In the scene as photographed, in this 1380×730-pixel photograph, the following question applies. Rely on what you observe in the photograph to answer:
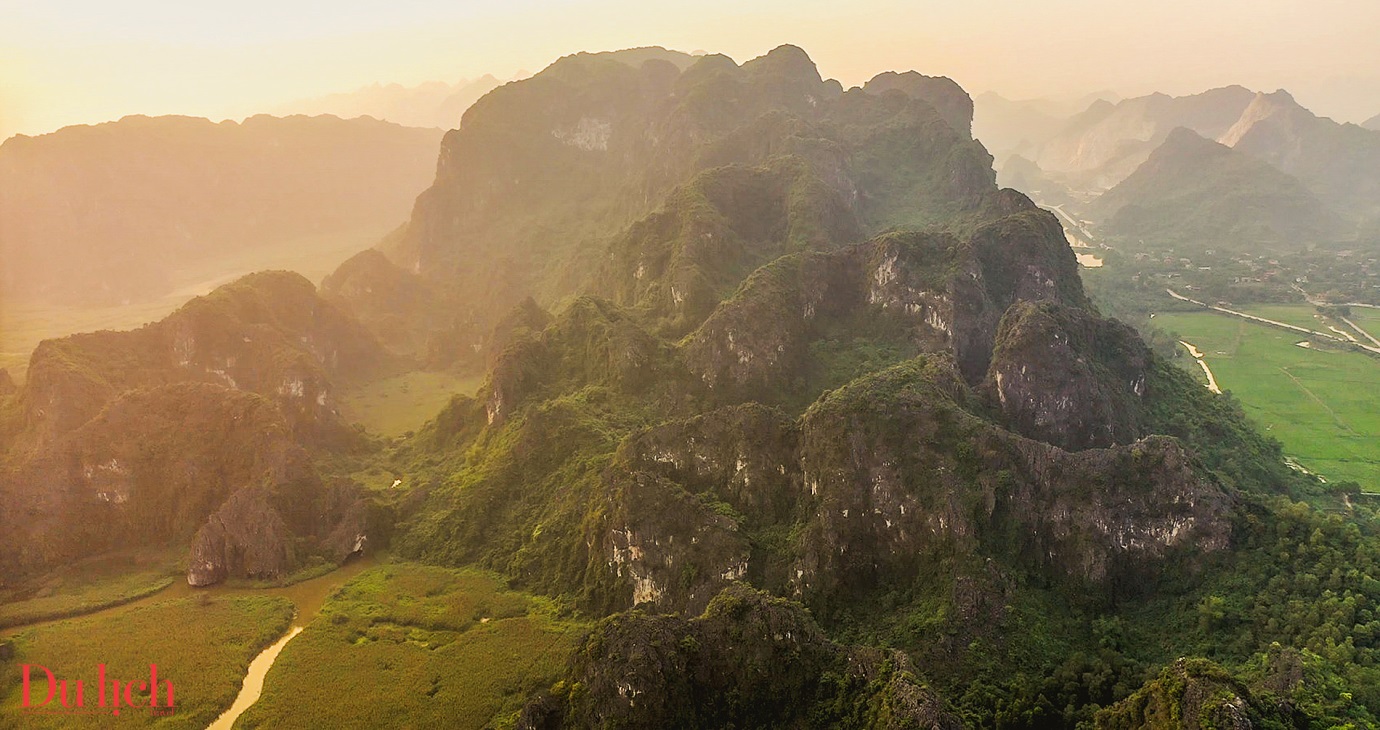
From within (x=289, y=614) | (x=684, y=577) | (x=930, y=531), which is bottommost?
(x=289, y=614)

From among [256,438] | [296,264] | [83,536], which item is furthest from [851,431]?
[296,264]

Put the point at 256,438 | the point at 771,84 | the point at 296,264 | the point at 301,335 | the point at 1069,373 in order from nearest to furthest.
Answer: the point at 1069,373
the point at 256,438
the point at 301,335
the point at 771,84
the point at 296,264

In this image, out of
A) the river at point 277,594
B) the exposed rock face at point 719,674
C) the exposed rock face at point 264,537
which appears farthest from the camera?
the exposed rock face at point 264,537

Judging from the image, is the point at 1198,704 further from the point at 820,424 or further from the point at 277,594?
the point at 277,594

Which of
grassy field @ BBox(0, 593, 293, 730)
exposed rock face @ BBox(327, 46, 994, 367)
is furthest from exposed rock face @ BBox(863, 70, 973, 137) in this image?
grassy field @ BBox(0, 593, 293, 730)

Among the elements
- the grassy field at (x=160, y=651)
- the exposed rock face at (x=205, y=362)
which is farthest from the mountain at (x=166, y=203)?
the grassy field at (x=160, y=651)

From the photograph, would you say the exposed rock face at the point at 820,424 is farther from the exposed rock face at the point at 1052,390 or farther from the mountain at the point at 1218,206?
the mountain at the point at 1218,206

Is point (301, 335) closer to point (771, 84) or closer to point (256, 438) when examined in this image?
point (256, 438)
